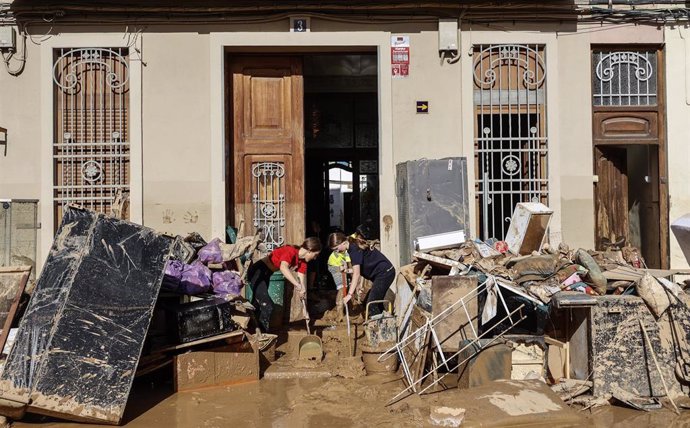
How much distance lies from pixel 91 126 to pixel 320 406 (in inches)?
203

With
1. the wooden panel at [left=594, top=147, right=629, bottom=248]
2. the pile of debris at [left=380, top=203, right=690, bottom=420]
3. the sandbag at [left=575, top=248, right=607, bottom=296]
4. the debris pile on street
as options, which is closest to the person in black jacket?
the debris pile on street

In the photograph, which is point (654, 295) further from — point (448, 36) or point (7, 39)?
point (7, 39)

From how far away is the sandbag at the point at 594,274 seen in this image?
675cm

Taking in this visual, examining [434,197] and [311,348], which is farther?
[434,197]

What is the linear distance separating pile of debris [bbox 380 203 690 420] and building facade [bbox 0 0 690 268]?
1.89 meters

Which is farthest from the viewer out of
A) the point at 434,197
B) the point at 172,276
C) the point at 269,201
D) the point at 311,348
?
the point at 269,201

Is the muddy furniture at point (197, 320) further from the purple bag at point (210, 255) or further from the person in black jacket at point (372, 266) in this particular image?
the person in black jacket at point (372, 266)

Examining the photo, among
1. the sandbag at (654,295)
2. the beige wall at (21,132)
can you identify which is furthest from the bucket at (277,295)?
→ the sandbag at (654,295)

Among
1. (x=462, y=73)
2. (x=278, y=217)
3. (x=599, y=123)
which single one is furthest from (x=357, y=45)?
(x=599, y=123)

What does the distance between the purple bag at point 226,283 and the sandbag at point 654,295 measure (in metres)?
4.27

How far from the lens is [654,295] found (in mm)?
6184

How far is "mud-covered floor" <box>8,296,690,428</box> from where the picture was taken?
18.2 feet

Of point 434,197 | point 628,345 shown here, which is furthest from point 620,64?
point 628,345

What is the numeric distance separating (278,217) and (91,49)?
3.42m
